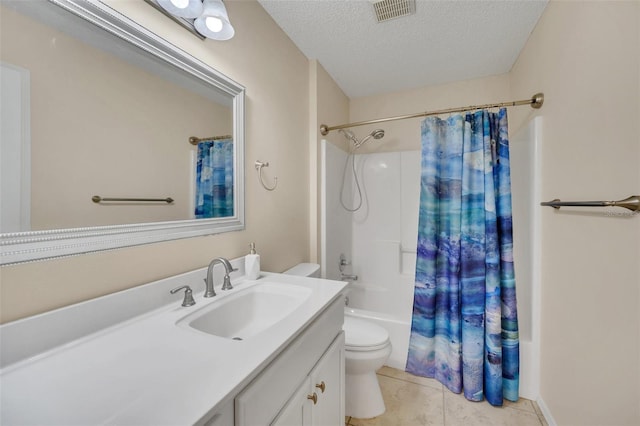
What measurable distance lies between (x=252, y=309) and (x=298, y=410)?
0.43 meters

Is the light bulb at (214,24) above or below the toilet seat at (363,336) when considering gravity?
above

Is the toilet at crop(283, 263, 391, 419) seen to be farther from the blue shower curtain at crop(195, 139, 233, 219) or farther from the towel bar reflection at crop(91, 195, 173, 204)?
the towel bar reflection at crop(91, 195, 173, 204)

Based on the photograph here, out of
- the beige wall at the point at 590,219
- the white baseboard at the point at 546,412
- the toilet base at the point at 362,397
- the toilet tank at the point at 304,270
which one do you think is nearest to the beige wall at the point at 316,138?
the toilet tank at the point at 304,270

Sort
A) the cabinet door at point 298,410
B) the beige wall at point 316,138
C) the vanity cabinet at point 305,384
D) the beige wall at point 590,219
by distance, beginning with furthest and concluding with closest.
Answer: the beige wall at point 316,138, the beige wall at point 590,219, the cabinet door at point 298,410, the vanity cabinet at point 305,384

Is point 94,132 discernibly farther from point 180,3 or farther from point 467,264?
point 467,264

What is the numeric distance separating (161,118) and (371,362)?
4.94 feet

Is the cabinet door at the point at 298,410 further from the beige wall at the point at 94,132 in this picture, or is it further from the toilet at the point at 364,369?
the beige wall at the point at 94,132

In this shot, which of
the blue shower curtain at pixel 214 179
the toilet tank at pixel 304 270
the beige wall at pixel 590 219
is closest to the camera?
the beige wall at pixel 590 219

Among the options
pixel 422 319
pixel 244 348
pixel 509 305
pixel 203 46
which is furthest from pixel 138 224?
pixel 509 305

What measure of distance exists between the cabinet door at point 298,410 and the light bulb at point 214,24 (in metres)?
1.37

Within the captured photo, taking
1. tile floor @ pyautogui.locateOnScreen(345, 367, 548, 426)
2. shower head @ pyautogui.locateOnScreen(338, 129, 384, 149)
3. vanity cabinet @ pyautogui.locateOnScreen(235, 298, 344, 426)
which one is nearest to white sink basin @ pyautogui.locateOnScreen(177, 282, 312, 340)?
vanity cabinet @ pyautogui.locateOnScreen(235, 298, 344, 426)

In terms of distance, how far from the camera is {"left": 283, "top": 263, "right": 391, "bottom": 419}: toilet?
140 cm

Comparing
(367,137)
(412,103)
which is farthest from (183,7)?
(412,103)

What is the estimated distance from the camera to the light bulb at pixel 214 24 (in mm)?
1056
